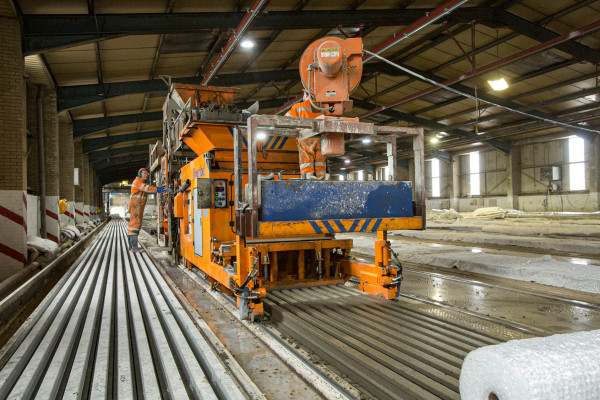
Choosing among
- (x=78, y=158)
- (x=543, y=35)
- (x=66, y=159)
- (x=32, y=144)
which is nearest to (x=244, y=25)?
(x=32, y=144)

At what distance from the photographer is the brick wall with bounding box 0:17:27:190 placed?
24.0 feet

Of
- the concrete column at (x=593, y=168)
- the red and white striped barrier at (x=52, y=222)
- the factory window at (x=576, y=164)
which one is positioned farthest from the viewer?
the factory window at (x=576, y=164)

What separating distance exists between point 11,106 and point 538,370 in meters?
9.00

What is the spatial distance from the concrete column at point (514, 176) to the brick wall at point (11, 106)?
76.5 ft

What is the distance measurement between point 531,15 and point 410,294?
9653 mm

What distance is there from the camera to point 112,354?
2875 millimetres

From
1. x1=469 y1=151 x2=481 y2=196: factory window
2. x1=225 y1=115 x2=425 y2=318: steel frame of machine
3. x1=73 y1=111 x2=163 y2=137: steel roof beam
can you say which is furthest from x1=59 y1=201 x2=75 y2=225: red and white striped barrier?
x1=469 y1=151 x2=481 y2=196: factory window

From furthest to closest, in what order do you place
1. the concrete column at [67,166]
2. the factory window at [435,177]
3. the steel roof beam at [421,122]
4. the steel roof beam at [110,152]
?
the factory window at [435,177]
the steel roof beam at [110,152]
the steel roof beam at [421,122]
the concrete column at [67,166]

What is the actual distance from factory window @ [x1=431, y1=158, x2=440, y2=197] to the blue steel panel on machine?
26290mm

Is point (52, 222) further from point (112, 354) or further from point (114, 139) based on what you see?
point (112, 354)

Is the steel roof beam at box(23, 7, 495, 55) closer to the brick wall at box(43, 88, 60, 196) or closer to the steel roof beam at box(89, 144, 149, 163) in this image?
the brick wall at box(43, 88, 60, 196)

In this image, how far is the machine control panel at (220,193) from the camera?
457 centimetres

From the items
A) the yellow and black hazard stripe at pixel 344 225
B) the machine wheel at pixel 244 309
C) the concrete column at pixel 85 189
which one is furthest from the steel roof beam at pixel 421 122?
the concrete column at pixel 85 189

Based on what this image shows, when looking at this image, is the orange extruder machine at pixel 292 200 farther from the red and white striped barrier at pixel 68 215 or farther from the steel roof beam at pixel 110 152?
the steel roof beam at pixel 110 152
